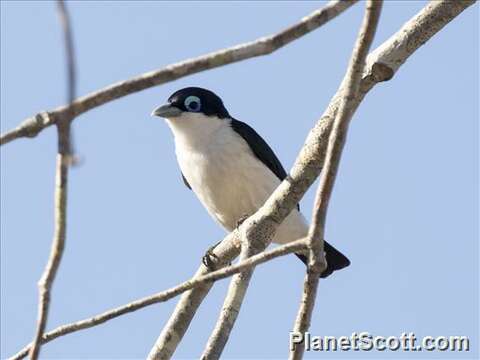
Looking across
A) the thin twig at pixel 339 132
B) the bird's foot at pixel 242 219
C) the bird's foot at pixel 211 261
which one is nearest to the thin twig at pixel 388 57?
the bird's foot at pixel 211 261

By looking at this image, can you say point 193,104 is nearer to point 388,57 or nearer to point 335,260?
point 335,260

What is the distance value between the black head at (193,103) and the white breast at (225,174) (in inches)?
4.3

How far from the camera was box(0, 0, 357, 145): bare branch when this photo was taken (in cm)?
359

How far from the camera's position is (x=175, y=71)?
12.1ft

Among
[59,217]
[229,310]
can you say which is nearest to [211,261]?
[229,310]

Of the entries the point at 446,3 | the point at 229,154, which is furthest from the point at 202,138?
the point at 446,3

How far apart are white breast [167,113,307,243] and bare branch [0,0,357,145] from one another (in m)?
5.50

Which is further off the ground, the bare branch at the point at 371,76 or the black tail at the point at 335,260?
the bare branch at the point at 371,76

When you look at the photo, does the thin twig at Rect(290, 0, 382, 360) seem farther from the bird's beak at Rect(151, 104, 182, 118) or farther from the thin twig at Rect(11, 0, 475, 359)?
the bird's beak at Rect(151, 104, 182, 118)

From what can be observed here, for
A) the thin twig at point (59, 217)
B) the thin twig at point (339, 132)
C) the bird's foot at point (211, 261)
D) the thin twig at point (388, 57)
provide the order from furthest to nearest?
the bird's foot at point (211, 261) → the thin twig at point (388, 57) → the thin twig at point (339, 132) → the thin twig at point (59, 217)

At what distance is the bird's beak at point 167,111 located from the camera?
9805 millimetres

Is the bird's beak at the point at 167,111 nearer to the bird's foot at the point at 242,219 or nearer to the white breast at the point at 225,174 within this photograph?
the white breast at the point at 225,174

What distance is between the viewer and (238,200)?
9508 mm

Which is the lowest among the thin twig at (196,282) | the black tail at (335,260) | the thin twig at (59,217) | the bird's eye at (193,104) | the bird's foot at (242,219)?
the black tail at (335,260)
